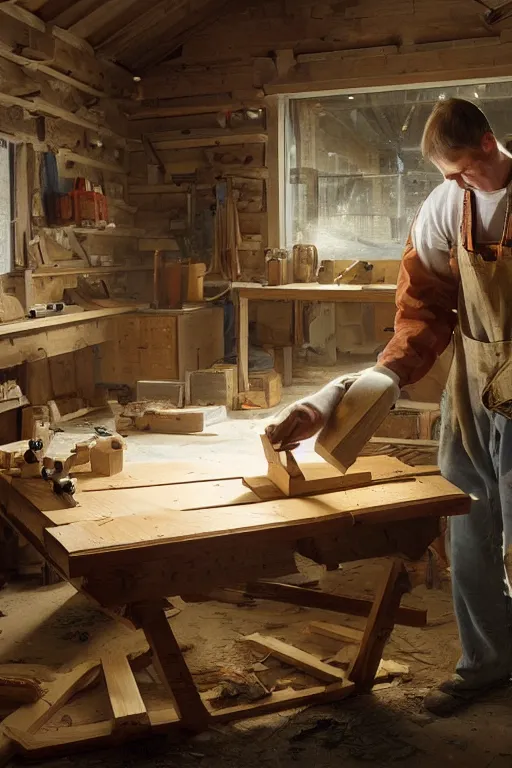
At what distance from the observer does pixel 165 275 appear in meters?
7.72

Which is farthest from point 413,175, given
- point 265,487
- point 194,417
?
point 265,487

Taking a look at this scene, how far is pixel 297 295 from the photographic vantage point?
6.75 metres

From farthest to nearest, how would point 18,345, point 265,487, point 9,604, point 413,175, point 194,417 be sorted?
point 413,175, point 18,345, point 194,417, point 9,604, point 265,487

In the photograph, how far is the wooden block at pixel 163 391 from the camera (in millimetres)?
6402

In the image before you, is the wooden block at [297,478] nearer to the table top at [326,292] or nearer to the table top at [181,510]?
the table top at [181,510]

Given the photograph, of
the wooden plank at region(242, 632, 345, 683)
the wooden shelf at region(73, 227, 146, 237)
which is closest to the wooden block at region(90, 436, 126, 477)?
the wooden plank at region(242, 632, 345, 683)

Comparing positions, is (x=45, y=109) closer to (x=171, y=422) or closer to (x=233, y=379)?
(x=233, y=379)

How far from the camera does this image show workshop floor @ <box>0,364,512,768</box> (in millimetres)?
2963

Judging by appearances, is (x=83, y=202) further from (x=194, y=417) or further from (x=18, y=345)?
(x=194, y=417)

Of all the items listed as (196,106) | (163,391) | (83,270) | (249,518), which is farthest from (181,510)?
(196,106)

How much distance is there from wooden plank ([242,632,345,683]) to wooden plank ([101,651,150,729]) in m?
0.68

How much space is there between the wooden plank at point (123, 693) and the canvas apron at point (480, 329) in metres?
1.56

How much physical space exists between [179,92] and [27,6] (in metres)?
2.11

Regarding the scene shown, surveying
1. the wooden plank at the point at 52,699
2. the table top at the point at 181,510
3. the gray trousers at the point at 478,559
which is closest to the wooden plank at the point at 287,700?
the gray trousers at the point at 478,559
